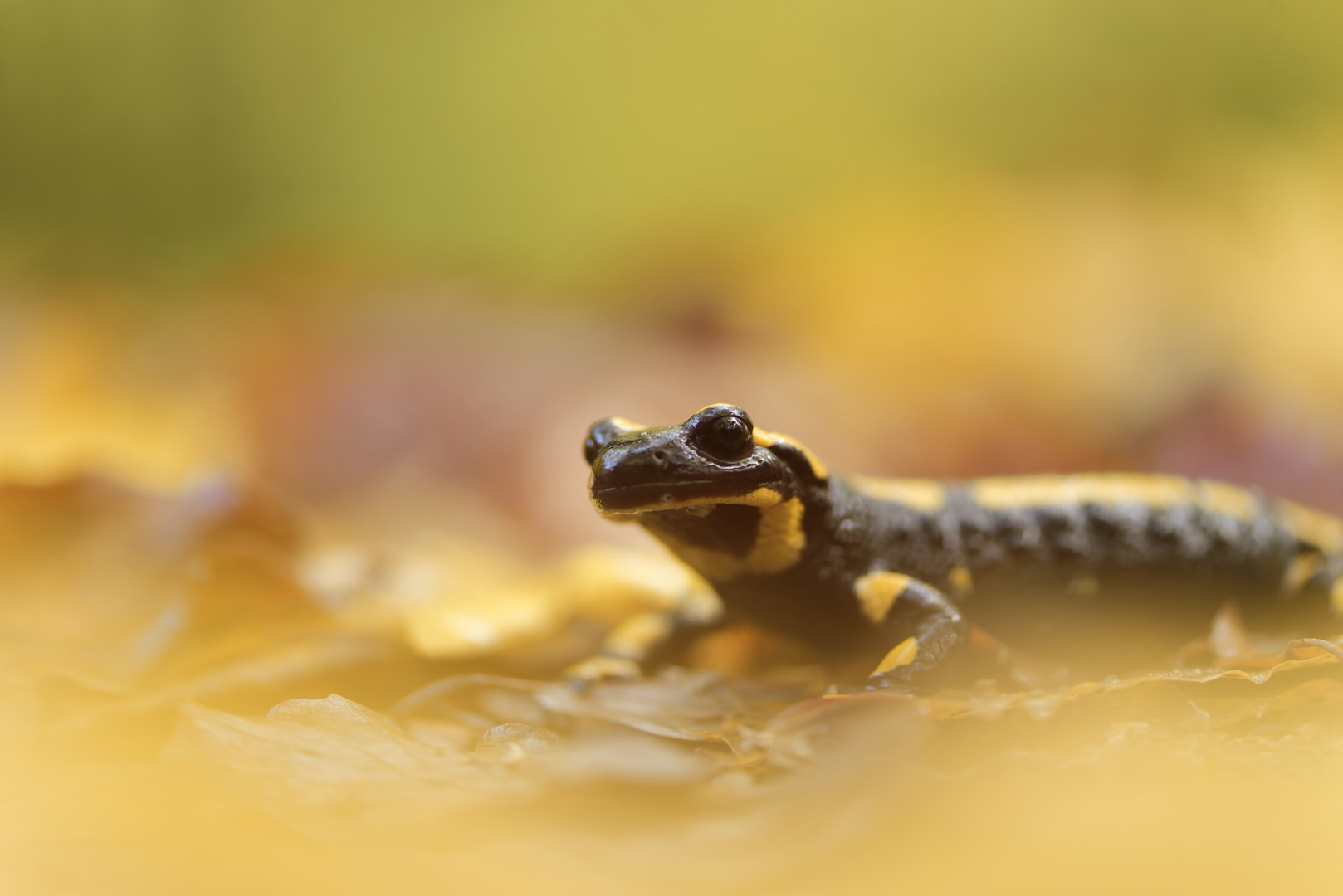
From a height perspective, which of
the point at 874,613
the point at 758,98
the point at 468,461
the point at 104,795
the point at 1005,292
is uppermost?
the point at 758,98

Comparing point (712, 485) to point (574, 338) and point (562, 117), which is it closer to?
point (574, 338)

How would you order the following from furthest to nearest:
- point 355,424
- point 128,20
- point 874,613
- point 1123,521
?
point 128,20 < point 355,424 < point 1123,521 < point 874,613

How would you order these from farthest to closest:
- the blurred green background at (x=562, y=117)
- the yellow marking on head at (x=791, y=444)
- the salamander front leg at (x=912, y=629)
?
the blurred green background at (x=562, y=117) < the yellow marking on head at (x=791, y=444) < the salamander front leg at (x=912, y=629)

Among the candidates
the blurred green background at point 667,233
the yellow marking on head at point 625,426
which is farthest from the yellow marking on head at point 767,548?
the blurred green background at point 667,233

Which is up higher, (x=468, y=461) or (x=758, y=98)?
(x=758, y=98)

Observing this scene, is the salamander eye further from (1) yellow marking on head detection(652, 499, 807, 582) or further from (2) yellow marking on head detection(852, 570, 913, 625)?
(2) yellow marking on head detection(852, 570, 913, 625)

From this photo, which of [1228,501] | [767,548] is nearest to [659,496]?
[767,548]

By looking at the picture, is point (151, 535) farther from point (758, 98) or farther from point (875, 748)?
point (758, 98)

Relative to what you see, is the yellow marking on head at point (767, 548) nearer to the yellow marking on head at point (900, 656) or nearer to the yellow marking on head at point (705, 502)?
the yellow marking on head at point (705, 502)

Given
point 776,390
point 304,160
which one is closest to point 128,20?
point 304,160
